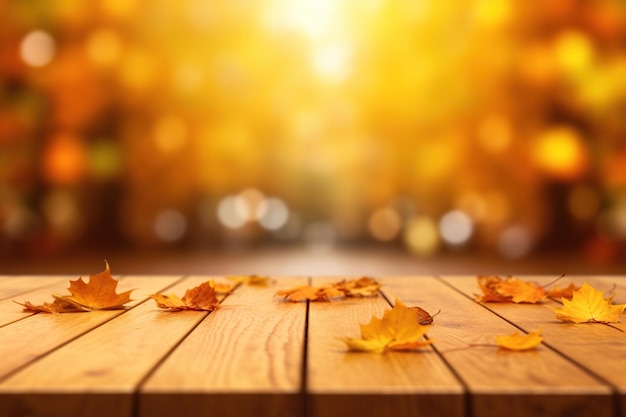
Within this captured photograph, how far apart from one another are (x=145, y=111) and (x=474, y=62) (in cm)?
197

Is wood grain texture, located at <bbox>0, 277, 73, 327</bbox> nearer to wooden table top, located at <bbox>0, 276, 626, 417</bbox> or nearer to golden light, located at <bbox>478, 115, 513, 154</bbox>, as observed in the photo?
wooden table top, located at <bbox>0, 276, 626, 417</bbox>

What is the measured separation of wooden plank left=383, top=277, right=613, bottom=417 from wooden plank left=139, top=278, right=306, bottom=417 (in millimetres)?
161

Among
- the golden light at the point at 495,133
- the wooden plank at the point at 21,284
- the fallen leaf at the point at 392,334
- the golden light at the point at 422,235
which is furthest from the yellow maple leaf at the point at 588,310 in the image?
the golden light at the point at 495,133

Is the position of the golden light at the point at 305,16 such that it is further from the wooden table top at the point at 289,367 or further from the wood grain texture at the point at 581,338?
the wooden table top at the point at 289,367

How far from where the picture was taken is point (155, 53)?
4.50 m

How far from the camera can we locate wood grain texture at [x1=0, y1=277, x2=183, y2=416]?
64 centimetres

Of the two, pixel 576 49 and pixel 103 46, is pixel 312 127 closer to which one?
pixel 103 46

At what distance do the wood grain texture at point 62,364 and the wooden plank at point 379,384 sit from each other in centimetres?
17

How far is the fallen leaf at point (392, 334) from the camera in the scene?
803mm

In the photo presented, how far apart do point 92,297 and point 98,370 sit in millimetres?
443

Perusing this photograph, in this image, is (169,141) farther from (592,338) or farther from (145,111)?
(592,338)

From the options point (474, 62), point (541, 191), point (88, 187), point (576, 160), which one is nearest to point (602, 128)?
point (576, 160)

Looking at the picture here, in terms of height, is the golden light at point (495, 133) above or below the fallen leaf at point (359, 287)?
above

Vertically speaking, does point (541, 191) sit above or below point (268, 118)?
below
